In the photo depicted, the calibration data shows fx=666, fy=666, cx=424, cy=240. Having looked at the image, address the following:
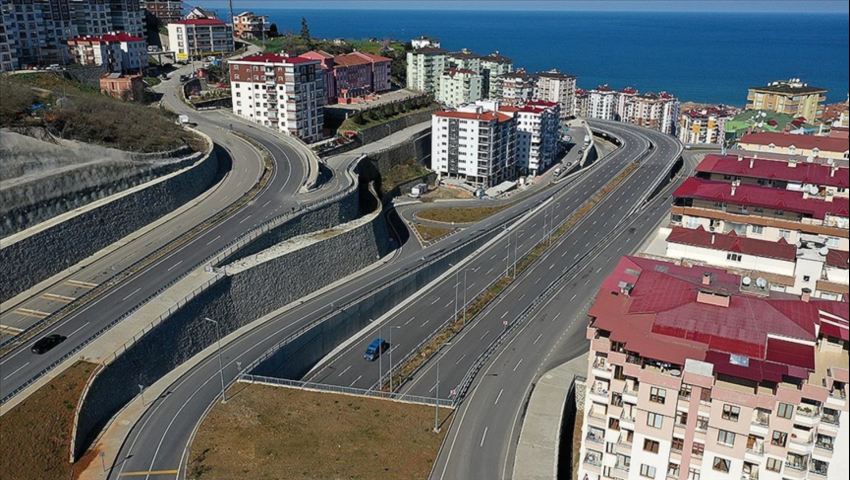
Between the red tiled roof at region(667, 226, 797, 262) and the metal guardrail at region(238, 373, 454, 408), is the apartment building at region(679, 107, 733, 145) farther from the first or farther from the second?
the metal guardrail at region(238, 373, 454, 408)

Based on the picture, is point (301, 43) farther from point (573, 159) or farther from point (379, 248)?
point (379, 248)

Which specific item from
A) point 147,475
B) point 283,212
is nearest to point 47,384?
point 147,475

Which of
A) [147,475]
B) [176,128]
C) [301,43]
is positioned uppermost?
[301,43]

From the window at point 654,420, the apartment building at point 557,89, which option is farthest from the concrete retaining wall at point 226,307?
the apartment building at point 557,89

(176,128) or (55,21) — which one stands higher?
(55,21)

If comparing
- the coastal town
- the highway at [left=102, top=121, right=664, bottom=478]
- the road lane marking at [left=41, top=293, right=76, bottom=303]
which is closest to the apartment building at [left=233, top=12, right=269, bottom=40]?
the coastal town

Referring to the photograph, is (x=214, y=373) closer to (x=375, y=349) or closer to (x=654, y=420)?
(x=375, y=349)
